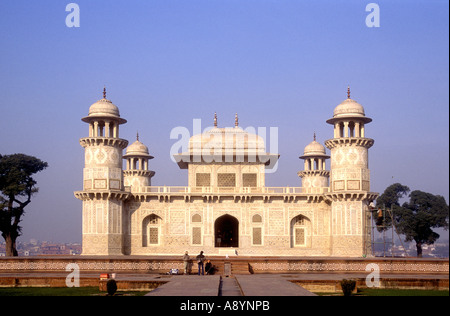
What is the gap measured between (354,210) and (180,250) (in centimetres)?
1179

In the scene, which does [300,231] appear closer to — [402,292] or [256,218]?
[256,218]

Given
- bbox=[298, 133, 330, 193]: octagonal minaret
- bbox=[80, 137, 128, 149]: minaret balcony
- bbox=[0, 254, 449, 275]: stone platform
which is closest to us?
bbox=[0, 254, 449, 275]: stone platform

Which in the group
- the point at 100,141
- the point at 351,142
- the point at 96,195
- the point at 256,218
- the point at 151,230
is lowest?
the point at 151,230

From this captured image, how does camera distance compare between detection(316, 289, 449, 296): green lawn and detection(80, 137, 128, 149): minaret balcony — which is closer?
detection(316, 289, 449, 296): green lawn

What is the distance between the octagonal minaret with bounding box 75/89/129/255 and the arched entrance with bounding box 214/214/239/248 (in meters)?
7.81

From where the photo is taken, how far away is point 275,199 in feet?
134

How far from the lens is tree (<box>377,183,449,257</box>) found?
5178 cm

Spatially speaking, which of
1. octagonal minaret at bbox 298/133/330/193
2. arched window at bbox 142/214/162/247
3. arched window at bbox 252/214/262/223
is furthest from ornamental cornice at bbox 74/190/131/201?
octagonal minaret at bbox 298/133/330/193

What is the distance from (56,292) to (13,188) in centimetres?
2420

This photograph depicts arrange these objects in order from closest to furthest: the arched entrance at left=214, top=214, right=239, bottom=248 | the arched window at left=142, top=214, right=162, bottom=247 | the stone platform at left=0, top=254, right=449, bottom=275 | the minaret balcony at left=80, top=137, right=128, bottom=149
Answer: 1. the stone platform at left=0, top=254, right=449, bottom=275
2. the minaret balcony at left=80, top=137, right=128, bottom=149
3. the arched window at left=142, top=214, right=162, bottom=247
4. the arched entrance at left=214, top=214, right=239, bottom=248

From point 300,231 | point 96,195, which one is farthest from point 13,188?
point 300,231

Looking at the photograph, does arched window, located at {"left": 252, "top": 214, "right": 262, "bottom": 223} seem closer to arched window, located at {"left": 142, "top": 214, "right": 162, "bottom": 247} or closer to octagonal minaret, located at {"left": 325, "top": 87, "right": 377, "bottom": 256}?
octagonal minaret, located at {"left": 325, "top": 87, "right": 377, "bottom": 256}

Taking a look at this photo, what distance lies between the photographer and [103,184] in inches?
1503
